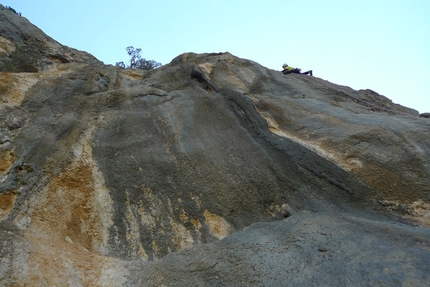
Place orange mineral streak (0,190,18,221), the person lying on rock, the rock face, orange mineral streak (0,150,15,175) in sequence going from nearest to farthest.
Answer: the rock face < orange mineral streak (0,190,18,221) < orange mineral streak (0,150,15,175) < the person lying on rock

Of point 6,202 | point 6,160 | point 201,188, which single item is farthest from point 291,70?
point 6,202

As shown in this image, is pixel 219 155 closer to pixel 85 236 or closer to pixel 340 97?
pixel 85 236

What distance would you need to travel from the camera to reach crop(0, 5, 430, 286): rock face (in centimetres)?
499

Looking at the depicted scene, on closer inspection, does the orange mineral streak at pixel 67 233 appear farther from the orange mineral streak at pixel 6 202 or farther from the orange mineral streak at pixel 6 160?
the orange mineral streak at pixel 6 160

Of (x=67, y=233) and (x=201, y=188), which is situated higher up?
(x=201, y=188)

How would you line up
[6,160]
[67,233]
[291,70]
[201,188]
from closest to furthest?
1. [67,233]
2. [6,160]
3. [201,188]
4. [291,70]

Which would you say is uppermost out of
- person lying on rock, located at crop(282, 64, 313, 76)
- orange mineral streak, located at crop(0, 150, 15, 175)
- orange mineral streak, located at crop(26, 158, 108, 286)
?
person lying on rock, located at crop(282, 64, 313, 76)

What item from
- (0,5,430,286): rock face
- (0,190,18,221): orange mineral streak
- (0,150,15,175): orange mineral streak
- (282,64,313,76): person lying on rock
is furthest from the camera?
(282,64,313,76): person lying on rock

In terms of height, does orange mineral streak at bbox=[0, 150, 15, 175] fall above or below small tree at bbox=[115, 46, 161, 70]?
below

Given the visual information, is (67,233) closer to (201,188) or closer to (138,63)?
(201,188)

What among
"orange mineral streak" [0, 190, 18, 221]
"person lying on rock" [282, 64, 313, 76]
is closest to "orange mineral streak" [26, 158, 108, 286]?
"orange mineral streak" [0, 190, 18, 221]

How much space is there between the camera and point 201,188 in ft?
25.4

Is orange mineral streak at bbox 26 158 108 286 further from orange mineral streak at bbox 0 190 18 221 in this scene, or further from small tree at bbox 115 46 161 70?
small tree at bbox 115 46 161 70

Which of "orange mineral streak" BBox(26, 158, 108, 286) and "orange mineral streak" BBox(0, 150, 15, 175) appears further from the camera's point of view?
"orange mineral streak" BBox(0, 150, 15, 175)
